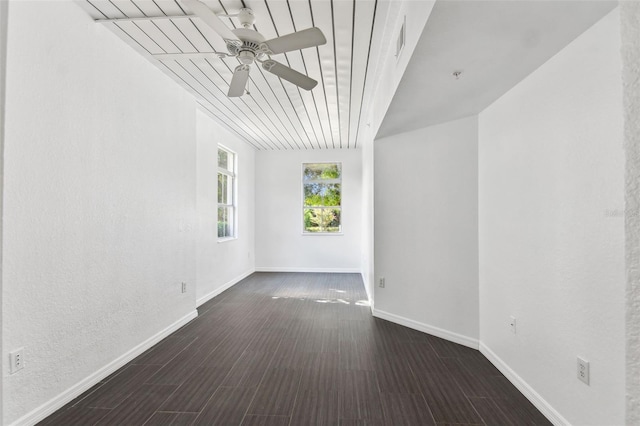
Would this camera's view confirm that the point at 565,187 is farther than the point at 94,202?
No

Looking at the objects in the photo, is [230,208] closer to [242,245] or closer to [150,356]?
[242,245]

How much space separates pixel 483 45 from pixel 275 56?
1788mm

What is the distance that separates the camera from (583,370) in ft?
5.75

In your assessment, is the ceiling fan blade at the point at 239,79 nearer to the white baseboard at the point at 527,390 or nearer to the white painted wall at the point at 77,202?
the white painted wall at the point at 77,202

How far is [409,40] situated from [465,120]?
1.42 metres

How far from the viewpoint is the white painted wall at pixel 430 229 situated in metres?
3.14

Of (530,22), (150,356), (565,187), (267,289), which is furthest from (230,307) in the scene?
(530,22)

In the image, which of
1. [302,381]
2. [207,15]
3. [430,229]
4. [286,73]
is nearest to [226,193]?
[430,229]

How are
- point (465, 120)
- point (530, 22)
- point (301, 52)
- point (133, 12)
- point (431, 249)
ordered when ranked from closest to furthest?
point (530, 22) → point (133, 12) → point (301, 52) → point (465, 120) → point (431, 249)

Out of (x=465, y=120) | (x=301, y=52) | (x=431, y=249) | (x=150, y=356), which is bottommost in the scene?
(x=150, y=356)

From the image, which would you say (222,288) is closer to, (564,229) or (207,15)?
(207,15)

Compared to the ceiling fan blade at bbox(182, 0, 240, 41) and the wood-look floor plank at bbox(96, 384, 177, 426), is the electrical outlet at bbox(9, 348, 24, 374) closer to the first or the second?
the wood-look floor plank at bbox(96, 384, 177, 426)

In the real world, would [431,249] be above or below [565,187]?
below

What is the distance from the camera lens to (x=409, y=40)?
1993 mm
